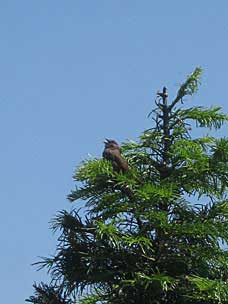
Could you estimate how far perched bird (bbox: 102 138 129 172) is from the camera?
23.3 feet

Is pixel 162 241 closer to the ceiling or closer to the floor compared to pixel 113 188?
closer to the floor

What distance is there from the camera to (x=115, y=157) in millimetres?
7109

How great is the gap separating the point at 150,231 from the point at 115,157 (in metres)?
0.56

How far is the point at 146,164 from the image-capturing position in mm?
7312

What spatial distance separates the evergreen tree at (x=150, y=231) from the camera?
6848mm

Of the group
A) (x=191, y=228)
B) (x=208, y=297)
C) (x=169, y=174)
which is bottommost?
(x=208, y=297)

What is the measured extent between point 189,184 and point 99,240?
2.39ft

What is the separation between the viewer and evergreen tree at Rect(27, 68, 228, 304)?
22.5ft

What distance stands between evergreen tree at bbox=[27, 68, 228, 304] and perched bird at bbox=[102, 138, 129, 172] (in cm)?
5

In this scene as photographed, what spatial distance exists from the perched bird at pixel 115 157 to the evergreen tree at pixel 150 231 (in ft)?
0.15

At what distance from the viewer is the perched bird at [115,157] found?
279 inches

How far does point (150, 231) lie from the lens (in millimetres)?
6922

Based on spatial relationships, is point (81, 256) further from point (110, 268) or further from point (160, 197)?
point (160, 197)

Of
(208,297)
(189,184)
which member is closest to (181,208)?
(189,184)
